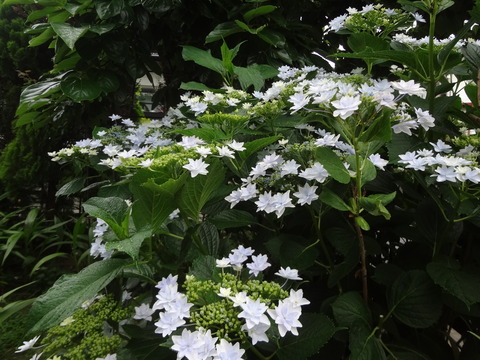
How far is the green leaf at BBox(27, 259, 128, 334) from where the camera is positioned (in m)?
0.54

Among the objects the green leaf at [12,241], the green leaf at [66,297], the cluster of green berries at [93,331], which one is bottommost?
Answer: the green leaf at [12,241]

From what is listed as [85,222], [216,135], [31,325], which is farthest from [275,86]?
[85,222]

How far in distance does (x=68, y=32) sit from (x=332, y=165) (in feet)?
3.20

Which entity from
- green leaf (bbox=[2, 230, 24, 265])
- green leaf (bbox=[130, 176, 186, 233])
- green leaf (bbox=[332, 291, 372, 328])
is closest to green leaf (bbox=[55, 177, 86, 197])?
green leaf (bbox=[130, 176, 186, 233])

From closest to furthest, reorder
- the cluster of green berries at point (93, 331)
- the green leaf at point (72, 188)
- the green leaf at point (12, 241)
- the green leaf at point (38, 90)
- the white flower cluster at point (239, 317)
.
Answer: the white flower cluster at point (239, 317) < the cluster of green berries at point (93, 331) < the green leaf at point (72, 188) < the green leaf at point (38, 90) < the green leaf at point (12, 241)

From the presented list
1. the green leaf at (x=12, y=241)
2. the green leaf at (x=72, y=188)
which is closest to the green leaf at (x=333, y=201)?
the green leaf at (x=72, y=188)

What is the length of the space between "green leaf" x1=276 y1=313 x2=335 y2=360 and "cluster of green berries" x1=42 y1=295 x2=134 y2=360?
297mm

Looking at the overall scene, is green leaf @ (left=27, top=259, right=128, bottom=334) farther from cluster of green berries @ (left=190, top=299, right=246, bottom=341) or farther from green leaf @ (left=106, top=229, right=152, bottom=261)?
cluster of green berries @ (left=190, top=299, right=246, bottom=341)

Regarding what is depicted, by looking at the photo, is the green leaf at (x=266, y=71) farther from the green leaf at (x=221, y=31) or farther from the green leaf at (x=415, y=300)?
the green leaf at (x=415, y=300)

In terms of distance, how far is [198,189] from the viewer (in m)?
0.64

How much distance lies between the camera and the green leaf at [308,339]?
22.3 inches

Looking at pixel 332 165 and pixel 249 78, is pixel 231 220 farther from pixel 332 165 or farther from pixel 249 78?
pixel 249 78

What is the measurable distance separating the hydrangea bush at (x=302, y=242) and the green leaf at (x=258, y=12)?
531mm

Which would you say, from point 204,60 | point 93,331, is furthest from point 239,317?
point 204,60
